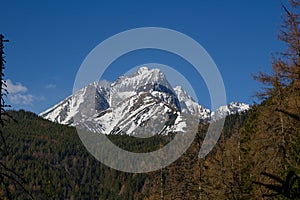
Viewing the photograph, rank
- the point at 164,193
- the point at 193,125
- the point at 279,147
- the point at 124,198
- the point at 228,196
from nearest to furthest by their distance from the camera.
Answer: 1. the point at 279,147
2. the point at 228,196
3. the point at 193,125
4. the point at 164,193
5. the point at 124,198

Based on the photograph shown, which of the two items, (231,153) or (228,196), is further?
(231,153)

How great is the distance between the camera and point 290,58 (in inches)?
596

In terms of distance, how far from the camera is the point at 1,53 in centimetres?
1098

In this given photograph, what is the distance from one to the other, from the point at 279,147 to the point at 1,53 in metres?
11.4

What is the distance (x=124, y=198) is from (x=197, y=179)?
171 metres

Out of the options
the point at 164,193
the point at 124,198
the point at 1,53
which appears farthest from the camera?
the point at 124,198

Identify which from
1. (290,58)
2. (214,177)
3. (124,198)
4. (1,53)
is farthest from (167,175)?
(124,198)

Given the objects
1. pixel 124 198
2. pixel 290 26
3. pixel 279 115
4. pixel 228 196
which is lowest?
pixel 228 196

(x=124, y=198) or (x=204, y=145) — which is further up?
(x=124, y=198)

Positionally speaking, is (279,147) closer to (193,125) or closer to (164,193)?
(193,125)

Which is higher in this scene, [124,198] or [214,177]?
[124,198]

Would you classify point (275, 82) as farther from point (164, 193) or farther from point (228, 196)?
point (164, 193)

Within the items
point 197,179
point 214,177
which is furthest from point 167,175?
point 214,177

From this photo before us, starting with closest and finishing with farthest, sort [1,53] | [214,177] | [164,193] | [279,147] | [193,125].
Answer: [1,53] → [279,147] → [214,177] → [193,125] → [164,193]
